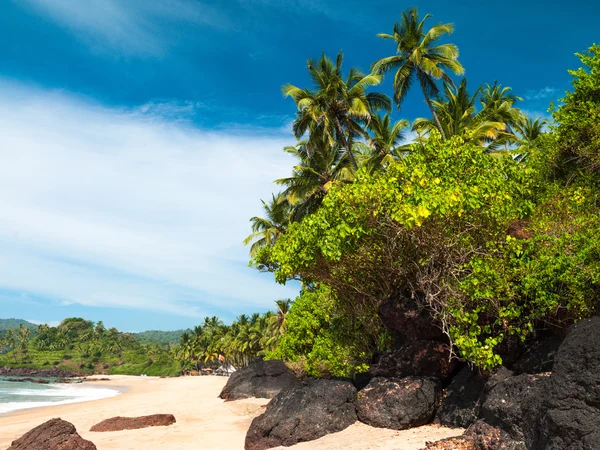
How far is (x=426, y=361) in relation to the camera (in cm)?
976

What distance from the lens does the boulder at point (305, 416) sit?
8.88 meters

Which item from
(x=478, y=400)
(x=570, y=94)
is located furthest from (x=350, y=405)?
(x=570, y=94)

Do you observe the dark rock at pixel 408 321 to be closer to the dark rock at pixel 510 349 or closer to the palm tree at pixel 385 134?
Result: the dark rock at pixel 510 349

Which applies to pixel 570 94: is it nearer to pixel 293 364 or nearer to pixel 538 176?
pixel 538 176

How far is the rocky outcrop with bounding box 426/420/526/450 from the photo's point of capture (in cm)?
635

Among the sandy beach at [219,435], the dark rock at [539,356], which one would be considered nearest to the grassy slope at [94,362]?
the sandy beach at [219,435]

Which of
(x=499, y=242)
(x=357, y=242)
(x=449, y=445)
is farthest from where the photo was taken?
(x=357, y=242)

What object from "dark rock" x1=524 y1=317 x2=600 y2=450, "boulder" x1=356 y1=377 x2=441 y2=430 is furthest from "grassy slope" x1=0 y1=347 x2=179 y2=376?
"dark rock" x1=524 y1=317 x2=600 y2=450

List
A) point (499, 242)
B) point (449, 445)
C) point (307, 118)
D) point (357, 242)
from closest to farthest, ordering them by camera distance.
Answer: point (449, 445), point (499, 242), point (357, 242), point (307, 118)

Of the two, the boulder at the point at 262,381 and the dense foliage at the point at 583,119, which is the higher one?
the dense foliage at the point at 583,119

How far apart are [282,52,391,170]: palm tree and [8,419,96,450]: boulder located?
18364mm

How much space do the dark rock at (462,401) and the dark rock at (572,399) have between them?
2.52m

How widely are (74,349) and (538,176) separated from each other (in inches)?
5102

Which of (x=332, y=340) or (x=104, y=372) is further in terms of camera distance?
(x=104, y=372)
